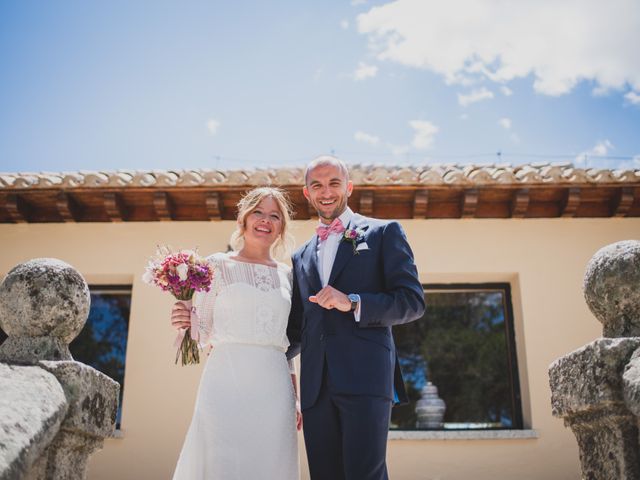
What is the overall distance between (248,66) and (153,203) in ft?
5.98

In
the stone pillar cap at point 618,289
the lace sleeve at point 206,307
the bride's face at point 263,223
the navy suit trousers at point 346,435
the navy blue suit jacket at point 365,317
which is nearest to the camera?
the stone pillar cap at point 618,289

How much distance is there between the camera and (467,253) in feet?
21.2

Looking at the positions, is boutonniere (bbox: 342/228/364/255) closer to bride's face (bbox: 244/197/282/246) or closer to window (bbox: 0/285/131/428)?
bride's face (bbox: 244/197/282/246)

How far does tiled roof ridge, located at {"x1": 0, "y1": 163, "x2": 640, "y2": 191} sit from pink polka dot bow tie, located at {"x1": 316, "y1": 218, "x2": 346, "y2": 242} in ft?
10.0

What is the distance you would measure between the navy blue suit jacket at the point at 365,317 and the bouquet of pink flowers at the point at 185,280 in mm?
561

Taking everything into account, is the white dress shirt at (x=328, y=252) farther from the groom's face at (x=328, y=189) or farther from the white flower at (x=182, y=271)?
the white flower at (x=182, y=271)

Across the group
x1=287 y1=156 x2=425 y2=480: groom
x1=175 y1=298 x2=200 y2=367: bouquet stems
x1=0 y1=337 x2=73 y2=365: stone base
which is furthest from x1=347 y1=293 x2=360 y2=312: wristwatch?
x1=0 y1=337 x2=73 y2=365: stone base

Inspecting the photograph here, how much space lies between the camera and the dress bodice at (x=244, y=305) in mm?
3178

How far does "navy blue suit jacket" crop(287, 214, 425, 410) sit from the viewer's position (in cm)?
263

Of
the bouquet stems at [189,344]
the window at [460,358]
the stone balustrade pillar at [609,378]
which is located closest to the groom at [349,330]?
the bouquet stems at [189,344]

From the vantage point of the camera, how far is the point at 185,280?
3094mm

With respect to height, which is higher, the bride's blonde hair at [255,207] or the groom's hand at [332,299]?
the bride's blonde hair at [255,207]

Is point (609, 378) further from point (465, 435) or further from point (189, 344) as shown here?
point (465, 435)

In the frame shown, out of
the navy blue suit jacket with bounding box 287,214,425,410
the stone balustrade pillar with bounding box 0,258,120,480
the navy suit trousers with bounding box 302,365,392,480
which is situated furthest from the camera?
the navy blue suit jacket with bounding box 287,214,425,410
